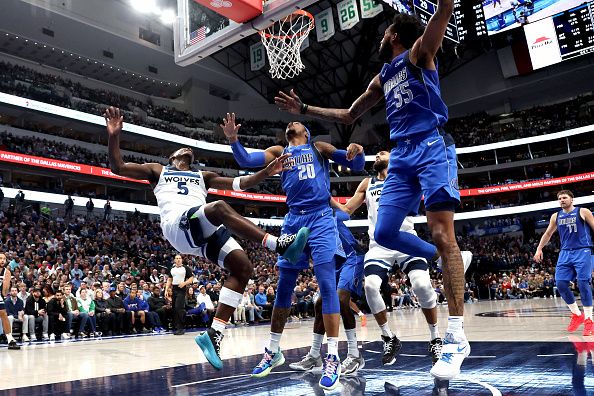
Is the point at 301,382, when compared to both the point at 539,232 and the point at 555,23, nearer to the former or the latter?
the point at 555,23

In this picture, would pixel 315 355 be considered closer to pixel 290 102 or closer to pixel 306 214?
pixel 306 214

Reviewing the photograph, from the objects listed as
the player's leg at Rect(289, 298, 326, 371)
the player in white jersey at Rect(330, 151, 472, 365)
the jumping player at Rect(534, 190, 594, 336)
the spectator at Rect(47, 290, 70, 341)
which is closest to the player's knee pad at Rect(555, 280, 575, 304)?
the jumping player at Rect(534, 190, 594, 336)

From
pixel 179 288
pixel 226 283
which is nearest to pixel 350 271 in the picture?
pixel 226 283

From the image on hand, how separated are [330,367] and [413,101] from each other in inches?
77.8

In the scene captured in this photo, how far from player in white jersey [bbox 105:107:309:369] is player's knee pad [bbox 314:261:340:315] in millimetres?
286

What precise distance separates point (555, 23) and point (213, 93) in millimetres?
24510

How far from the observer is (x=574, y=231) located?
7.10m

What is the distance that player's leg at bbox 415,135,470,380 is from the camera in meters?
2.84

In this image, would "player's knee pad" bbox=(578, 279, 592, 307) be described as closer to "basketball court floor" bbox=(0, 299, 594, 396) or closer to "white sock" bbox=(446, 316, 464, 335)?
"basketball court floor" bbox=(0, 299, 594, 396)

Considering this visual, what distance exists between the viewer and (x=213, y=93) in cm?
3969

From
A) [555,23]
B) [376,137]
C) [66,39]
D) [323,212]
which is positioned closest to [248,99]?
[376,137]

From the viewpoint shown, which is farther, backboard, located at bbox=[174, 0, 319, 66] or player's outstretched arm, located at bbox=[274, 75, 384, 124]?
backboard, located at bbox=[174, 0, 319, 66]

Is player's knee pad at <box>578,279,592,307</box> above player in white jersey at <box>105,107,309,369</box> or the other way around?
the other way around

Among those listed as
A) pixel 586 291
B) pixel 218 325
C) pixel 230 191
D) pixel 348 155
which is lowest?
pixel 586 291
